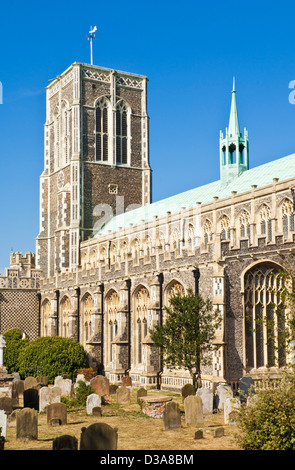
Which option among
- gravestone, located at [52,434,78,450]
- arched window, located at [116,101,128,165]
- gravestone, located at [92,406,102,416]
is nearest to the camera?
gravestone, located at [52,434,78,450]

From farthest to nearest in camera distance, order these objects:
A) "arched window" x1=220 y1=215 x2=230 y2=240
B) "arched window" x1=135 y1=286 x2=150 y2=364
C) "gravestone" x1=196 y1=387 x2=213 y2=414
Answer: "arched window" x1=220 y1=215 x2=230 y2=240 → "arched window" x1=135 y1=286 x2=150 y2=364 → "gravestone" x1=196 y1=387 x2=213 y2=414

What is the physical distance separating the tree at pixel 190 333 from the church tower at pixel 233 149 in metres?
16.0

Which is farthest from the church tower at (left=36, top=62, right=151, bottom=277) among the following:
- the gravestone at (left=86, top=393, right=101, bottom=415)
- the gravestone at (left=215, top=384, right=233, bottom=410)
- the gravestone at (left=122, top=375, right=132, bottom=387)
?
the gravestone at (left=215, top=384, right=233, bottom=410)

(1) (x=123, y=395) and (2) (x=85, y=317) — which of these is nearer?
(1) (x=123, y=395)

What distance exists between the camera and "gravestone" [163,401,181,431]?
51.5 feet

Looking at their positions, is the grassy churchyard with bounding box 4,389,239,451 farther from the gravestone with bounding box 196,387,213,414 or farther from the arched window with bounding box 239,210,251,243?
the arched window with bounding box 239,210,251,243

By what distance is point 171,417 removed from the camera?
15.7 metres

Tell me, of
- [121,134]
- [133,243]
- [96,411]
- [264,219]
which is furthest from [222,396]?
[121,134]

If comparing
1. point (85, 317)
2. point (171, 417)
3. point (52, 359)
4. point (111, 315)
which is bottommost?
point (171, 417)

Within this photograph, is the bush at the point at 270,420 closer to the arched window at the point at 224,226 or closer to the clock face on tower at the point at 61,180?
the arched window at the point at 224,226

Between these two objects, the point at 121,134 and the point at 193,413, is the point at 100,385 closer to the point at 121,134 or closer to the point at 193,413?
the point at 193,413

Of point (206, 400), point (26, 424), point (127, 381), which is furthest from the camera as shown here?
point (127, 381)

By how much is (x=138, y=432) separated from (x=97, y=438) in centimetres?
422

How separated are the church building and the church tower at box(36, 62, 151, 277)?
0.30ft
